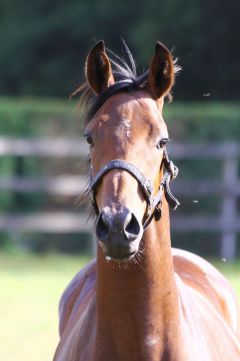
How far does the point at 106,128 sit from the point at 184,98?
21.8m

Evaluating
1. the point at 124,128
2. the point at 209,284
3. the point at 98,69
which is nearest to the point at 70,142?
the point at 209,284

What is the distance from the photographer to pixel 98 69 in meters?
4.57

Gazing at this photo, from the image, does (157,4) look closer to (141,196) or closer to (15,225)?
(15,225)

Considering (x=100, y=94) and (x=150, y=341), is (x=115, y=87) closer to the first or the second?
(x=100, y=94)

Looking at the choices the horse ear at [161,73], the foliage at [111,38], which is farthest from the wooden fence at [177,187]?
the horse ear at [161,73]

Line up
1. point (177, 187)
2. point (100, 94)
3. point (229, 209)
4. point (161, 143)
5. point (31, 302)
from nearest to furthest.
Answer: point (161, 143), point (100, 94), point (31, 302), point (177, 187), point (229, 209)

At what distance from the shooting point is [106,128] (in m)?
4.26

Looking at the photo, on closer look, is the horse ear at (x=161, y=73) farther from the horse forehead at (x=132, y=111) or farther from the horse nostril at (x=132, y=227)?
the horse nostril at (x=132, y=227)

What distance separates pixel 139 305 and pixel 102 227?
23.3 inches

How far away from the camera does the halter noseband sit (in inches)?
163

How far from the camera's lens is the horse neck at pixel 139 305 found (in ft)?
14.3

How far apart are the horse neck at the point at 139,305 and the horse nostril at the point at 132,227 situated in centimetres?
36

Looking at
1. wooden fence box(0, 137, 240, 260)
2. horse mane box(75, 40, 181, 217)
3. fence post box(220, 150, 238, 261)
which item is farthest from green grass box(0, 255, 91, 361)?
horse mane box(75, 40, 181, 217)

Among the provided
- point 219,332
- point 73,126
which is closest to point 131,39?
point 73,126
